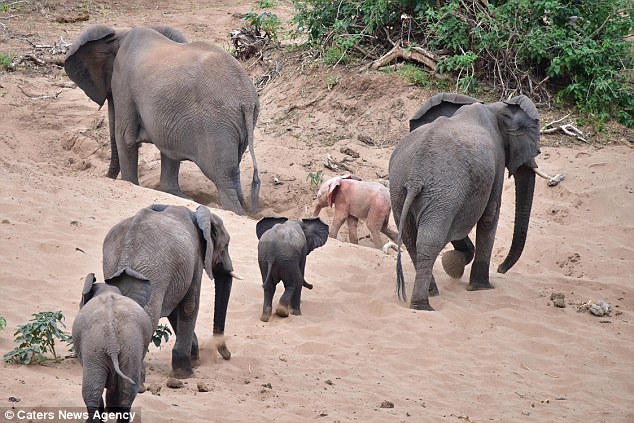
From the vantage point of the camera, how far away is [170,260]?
6438 mm

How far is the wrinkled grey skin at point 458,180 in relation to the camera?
904 cm

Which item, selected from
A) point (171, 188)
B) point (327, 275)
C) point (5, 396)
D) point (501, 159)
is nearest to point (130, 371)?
point (5, 396)

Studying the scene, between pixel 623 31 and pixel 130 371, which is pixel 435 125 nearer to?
pixel 130 371

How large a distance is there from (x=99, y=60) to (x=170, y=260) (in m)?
7.13

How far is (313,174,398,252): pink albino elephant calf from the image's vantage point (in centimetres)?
1109

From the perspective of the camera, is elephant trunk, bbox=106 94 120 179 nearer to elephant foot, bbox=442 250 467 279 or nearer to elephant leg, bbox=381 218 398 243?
elephant leg, bbox=381 218 398 243

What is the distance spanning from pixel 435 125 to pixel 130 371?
4.73 meters

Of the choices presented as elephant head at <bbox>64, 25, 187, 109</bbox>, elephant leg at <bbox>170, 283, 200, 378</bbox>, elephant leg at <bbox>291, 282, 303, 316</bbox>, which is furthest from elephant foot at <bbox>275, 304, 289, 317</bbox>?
elephant head at <bbox>64, 25, 187, 109</bbox>

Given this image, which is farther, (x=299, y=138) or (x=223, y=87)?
(x=299, y=138)

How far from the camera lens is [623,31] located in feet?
47.2

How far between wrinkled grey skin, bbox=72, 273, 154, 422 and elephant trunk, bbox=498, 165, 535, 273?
5.36 metres

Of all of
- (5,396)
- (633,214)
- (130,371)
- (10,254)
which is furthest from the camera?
(633,214)

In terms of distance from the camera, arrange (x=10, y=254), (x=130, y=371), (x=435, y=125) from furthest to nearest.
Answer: (x=435, y=125)
(x=10, y=254)
(x=130, y=371)

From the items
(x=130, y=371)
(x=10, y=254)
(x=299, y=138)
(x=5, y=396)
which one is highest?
(x=130, y=371)
